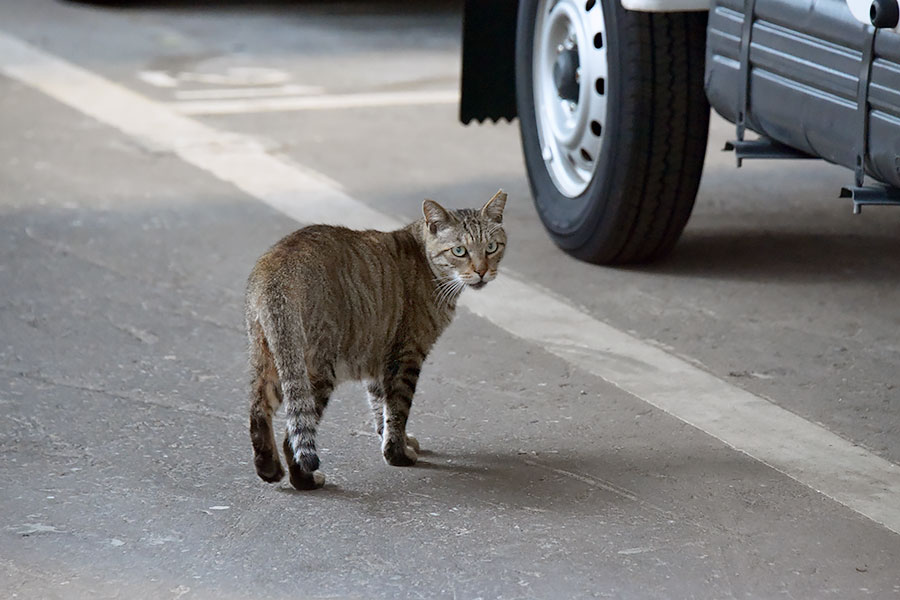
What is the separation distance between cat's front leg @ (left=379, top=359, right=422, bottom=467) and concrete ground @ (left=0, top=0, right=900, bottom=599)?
0.06 m

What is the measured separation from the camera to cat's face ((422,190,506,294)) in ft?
13.6

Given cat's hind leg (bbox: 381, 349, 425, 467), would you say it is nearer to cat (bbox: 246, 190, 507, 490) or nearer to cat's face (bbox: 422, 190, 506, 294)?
cat (bbox: 246, 190, 507, 490)

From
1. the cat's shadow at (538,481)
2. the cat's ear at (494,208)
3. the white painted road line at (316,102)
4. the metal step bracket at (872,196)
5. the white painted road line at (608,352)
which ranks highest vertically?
the metal step bracket at (872,196)

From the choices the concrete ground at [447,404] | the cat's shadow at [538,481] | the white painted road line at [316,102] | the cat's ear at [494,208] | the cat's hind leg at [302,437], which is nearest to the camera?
the concrete ground at [447,404]

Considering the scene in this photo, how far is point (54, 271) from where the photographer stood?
578 centimetres

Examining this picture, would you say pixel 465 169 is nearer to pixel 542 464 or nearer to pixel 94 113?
pixel 94 113

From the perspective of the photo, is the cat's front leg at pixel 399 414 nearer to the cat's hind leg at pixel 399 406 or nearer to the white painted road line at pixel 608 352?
the cat's hind leg at pixel 399 406

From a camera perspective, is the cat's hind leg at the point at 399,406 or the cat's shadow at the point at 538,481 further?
the cat's hind leg at the point at 399,406

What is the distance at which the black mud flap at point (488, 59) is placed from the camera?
265 inches

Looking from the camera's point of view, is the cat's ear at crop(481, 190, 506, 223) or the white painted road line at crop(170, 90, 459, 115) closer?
the cat's ear at crop(481, 190, 506, 223)

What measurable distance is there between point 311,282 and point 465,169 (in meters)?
3.81

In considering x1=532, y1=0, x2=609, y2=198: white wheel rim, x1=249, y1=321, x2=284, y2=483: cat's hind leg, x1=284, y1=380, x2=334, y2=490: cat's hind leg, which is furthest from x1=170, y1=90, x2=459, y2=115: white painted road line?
x1=284, y1=380, x2=334, y2=490: cat's hind leg

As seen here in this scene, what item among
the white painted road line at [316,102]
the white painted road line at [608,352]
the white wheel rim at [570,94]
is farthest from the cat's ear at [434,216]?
the white painted road line at [316,102]

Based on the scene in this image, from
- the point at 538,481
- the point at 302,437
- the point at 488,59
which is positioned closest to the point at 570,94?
the point at 488,59
